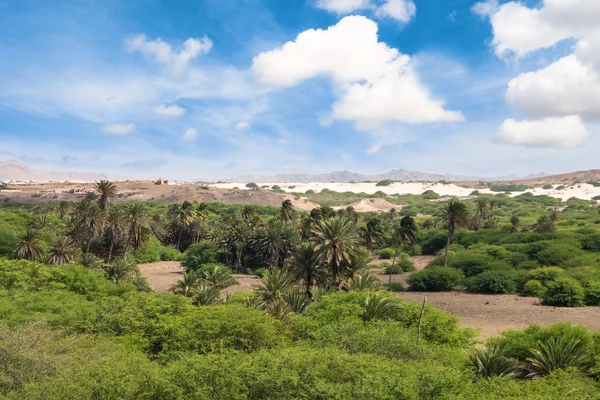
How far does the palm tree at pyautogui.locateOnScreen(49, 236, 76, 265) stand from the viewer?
168ft

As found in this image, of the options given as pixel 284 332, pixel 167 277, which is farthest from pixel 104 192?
pixel 284 332

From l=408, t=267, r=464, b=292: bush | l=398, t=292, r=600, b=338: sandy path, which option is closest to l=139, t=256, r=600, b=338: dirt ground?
l=398, t=292, r=600, b=338: sandy path

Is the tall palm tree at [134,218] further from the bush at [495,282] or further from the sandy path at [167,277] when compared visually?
the bush at [495,282]

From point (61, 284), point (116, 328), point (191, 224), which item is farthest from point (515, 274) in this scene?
point (191, 224)

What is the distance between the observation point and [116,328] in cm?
2869

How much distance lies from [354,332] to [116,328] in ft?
52.0

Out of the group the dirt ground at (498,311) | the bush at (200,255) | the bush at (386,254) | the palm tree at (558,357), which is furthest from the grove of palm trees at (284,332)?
the bush at (386,254)

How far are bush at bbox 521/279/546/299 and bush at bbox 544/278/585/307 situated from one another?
2.81 metres

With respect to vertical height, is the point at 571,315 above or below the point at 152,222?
below

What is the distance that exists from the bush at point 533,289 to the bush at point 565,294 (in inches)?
110

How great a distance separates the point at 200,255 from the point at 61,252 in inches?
1154

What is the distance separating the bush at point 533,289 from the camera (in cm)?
5397

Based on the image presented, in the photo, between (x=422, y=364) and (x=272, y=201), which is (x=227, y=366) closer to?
(x=422, y=364)

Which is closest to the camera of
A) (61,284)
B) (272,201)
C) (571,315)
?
(61,284)
